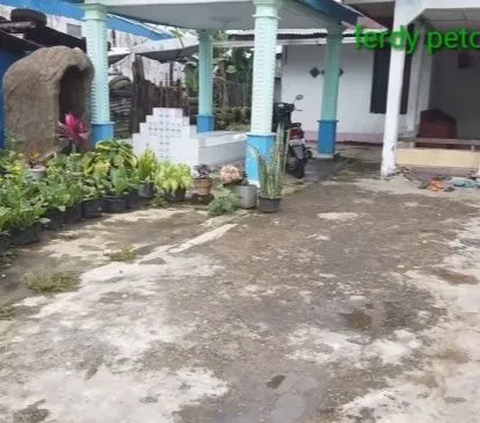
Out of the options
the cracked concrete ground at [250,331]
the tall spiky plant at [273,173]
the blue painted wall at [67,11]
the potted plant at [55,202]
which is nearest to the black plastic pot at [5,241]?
the cracked concrete ground at [250,331]

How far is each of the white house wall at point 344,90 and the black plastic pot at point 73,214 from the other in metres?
9.44

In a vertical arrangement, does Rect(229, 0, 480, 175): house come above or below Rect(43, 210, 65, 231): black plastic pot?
above

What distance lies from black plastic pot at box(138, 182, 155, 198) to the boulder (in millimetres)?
1568

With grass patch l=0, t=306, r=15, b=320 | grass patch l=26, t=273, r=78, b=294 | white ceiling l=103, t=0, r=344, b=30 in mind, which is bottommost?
grass patch l=0, t=306, r=15, b=320

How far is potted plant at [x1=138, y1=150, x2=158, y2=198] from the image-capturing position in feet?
22.2

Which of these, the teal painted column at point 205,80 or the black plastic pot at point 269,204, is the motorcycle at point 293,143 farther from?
the teal painted column at point 205,80

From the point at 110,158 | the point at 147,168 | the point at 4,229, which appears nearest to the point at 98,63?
the point at 110,158

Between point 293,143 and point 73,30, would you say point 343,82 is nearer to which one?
point 293,143

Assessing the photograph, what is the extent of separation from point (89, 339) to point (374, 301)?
6.18 feet

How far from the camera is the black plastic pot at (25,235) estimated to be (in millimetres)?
4812

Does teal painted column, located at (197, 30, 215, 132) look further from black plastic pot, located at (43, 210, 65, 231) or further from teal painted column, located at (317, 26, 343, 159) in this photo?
black plastic pot, located at (43, 210, 65, 231)

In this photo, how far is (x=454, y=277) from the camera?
4.32 metres

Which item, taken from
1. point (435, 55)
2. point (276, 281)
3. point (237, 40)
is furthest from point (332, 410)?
point (237, 40)

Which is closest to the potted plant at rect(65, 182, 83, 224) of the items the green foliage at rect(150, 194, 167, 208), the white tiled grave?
the green foliage at rect(150, 194, 167, 208)
